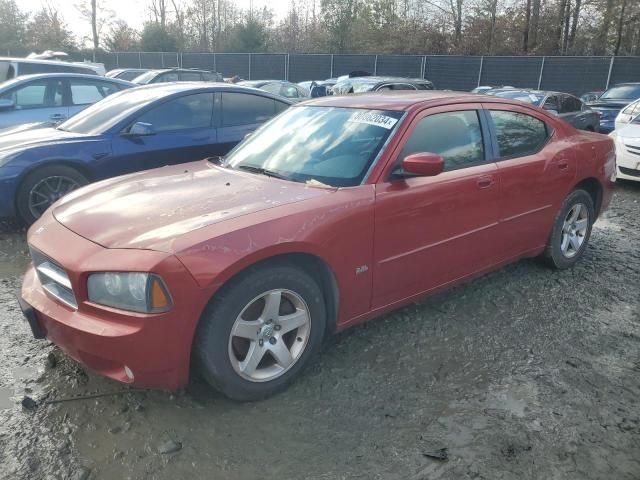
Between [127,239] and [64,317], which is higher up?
[127,239]

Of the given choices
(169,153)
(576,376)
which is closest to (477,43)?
(169,153)

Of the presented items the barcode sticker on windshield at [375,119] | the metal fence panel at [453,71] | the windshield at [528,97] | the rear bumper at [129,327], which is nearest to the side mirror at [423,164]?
the barcode sticker on windshield at [375,119]

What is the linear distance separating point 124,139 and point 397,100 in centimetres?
315

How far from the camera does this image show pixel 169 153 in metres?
5.51

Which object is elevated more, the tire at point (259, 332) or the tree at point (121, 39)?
the tree at point (121, 39)

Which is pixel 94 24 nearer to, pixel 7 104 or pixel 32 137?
pixel 7 104

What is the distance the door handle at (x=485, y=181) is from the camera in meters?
3.48

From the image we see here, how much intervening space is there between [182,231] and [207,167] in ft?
4.27

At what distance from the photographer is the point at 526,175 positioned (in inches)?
151

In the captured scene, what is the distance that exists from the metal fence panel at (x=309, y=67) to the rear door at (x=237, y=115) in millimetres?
22145

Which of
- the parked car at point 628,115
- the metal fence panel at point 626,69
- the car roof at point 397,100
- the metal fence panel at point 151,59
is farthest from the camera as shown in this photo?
the metal fence panel at point 151,59

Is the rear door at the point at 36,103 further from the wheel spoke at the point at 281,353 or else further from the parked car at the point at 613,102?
the parked car at the point at 613,102

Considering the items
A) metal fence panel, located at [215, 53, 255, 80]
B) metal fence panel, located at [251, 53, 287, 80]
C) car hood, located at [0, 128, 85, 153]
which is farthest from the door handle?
metal fence panel, located at [215, 53, 255, 80]

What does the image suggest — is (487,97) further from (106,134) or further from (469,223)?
(106,134)
